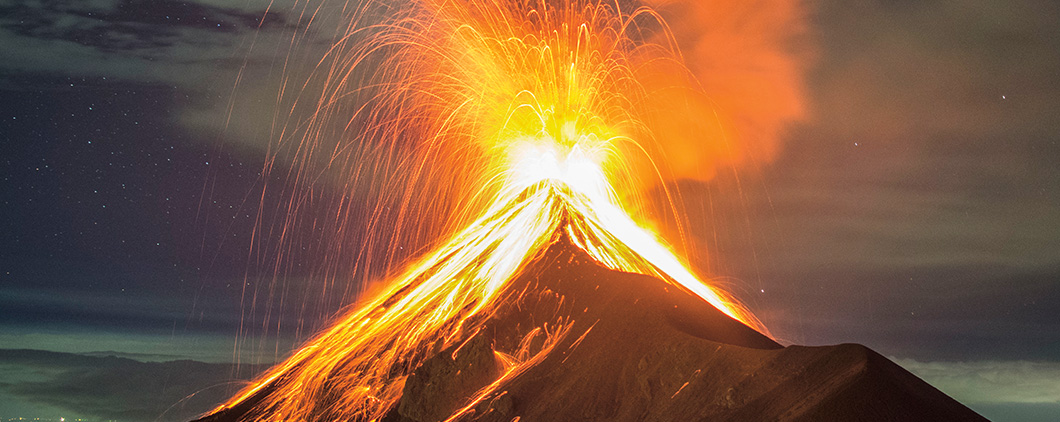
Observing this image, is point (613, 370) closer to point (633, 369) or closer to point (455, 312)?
point (633, 369)

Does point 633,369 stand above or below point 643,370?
above

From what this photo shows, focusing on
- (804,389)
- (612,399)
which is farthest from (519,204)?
(804,389)

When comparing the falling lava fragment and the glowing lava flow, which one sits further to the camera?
the glowing lava flow

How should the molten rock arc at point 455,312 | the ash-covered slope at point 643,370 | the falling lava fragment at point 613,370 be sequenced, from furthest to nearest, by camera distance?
the molten rock arc at point 455,312 → the falling lava fragment at point 613,370 → the ash-covered slope at point 643,370

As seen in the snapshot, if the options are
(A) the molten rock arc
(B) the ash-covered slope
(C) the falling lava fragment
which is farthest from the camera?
(A) the molten rock arc

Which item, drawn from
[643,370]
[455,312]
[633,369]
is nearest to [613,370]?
[633,369]
